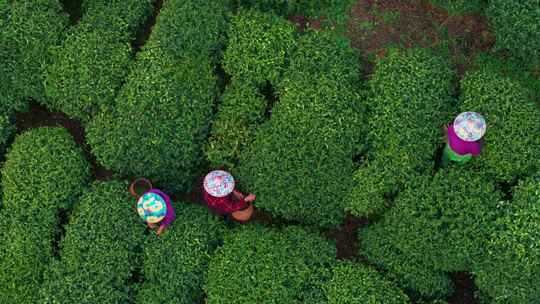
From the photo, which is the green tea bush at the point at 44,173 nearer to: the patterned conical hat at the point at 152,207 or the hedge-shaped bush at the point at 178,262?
the patterned conical hat at the point at 152,207

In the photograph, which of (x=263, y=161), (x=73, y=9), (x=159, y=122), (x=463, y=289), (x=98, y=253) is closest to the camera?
(x=98, y=253)

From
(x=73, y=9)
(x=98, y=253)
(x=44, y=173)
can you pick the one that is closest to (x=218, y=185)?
A: (x=98, y=253)

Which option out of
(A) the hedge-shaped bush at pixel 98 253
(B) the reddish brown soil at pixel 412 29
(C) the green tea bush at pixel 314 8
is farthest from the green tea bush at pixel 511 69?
(A) the hedge-shaped bush at pixel 98 253

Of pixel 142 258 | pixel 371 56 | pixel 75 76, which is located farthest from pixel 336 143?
pixel 75 76

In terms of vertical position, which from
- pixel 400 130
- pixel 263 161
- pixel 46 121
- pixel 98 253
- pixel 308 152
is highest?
pixel 400 130

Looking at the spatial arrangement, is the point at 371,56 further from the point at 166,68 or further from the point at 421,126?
the point at 166,68

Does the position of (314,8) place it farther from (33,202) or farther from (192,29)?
(33,202)

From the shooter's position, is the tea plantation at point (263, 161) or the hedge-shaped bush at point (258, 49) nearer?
the tea plantation at point (263, 161)
